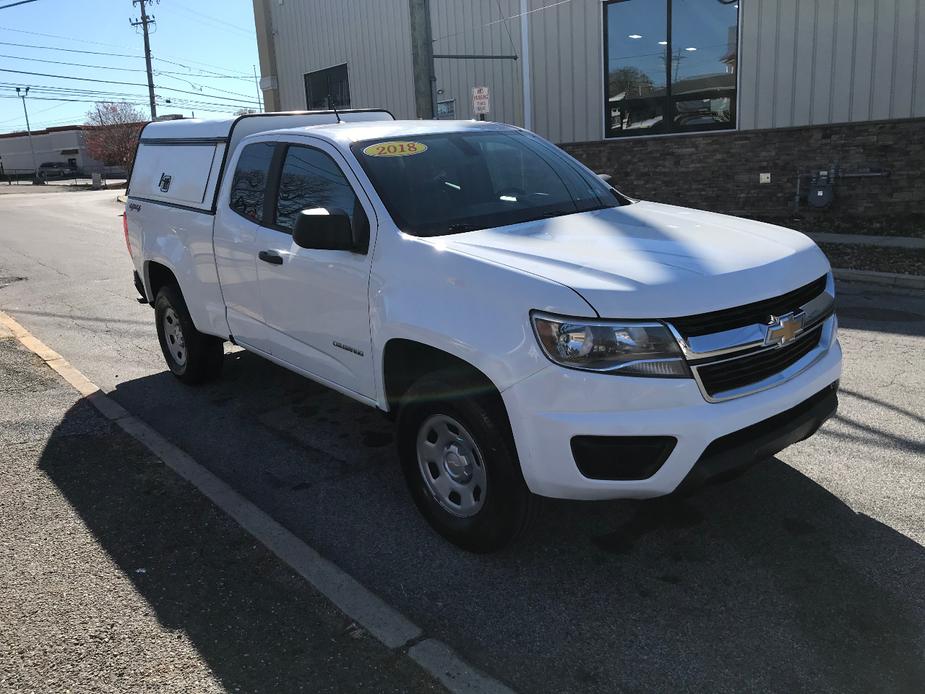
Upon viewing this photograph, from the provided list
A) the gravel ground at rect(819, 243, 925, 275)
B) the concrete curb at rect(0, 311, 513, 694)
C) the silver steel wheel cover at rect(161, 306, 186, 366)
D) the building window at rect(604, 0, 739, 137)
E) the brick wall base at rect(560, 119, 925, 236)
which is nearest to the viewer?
the concrete curb at rect(0, 311, 513, 694)

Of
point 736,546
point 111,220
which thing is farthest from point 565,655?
point 111,220

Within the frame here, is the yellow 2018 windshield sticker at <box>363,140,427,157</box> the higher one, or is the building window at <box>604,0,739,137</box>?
the building window at <box>604,0,739,137</box>

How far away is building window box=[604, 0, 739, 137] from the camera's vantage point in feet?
44.5

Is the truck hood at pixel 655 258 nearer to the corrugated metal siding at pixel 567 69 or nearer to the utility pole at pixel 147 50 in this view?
the corrugated metal siding at pixel 567 69

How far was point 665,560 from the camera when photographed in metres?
3.34

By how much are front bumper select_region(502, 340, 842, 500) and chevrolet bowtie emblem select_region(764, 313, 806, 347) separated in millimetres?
210

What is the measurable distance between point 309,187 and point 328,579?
7.00 ft

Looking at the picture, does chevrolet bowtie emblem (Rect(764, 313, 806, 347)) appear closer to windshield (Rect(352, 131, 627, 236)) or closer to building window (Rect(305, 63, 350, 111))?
windshield (Rect(352, 131, 627, 236))

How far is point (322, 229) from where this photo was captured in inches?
142

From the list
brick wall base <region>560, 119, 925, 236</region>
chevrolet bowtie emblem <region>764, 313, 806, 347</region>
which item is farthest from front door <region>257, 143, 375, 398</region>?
brick wall base <region>560, 119, 925, 236</region>

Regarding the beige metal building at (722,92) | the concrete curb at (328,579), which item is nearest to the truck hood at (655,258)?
the concrete curb at (328,579)

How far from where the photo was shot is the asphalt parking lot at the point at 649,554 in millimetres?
2711

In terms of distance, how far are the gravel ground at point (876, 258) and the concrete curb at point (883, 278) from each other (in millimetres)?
233

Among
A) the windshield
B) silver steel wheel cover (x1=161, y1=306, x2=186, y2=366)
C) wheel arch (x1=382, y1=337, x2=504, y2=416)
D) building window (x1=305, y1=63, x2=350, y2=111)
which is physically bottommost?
silver steel wheel cover (x1=161, y1=306, x2=186, y2=366)
